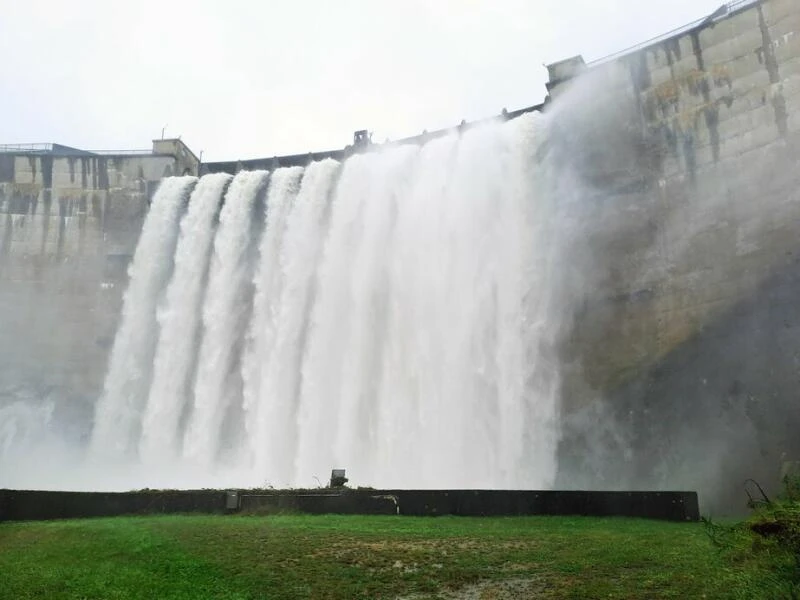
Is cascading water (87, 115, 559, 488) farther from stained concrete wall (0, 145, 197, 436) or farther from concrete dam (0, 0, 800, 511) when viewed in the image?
stained concrete wall (0, 145, 197, 436)

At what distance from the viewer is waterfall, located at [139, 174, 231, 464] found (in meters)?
28.9

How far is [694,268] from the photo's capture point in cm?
2019

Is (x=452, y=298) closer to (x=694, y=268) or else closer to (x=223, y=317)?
(x=694, y=268)

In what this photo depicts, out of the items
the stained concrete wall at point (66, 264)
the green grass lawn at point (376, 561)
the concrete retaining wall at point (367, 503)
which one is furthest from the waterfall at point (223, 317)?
the green grass lawn at point (376, 561)

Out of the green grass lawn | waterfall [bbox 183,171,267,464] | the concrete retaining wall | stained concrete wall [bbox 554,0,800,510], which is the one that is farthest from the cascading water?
the green grass lawn

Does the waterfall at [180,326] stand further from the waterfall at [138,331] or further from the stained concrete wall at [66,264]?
the stained concrete wall at [66,264]

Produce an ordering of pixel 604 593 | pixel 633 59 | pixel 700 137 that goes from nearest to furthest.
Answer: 1. pixel 604 593
2. pixel 700 137
3. pixel 633 59

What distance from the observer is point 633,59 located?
23250mm

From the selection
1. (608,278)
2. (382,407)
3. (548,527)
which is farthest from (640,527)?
(382,407)

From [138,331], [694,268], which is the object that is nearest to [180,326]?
[138,331]

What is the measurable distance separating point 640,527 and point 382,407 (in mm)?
12557

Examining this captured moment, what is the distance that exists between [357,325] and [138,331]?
1227 centimetres

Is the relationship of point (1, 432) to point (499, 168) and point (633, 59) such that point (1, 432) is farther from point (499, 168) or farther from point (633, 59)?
point (633, 59)

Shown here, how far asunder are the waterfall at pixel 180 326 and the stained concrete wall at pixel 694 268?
17.1m
